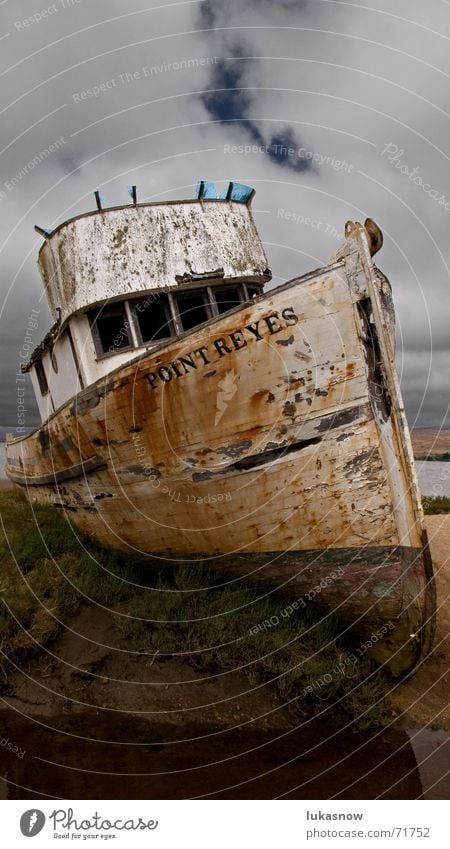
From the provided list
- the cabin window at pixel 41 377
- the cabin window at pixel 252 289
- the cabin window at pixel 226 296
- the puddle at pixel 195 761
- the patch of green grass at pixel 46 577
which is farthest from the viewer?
the cabin window at pixel 41 377

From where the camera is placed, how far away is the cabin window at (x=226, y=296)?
6.09 metres

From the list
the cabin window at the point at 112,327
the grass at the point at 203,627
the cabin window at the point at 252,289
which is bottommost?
the grass at the point at 203,627

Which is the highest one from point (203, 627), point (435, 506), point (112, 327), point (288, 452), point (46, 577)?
point (112, 327)

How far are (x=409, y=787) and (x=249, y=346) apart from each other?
119 inches

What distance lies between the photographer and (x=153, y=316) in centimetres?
629

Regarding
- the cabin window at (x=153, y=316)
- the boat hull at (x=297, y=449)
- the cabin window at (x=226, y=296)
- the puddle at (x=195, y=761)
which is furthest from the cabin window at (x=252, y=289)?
the puddle at (x=195, y=761)

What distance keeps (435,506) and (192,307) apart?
1001 centimetres

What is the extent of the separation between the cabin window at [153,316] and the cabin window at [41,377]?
239 centimetres

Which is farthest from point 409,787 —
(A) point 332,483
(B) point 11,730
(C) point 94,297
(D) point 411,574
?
(C) point 94,297

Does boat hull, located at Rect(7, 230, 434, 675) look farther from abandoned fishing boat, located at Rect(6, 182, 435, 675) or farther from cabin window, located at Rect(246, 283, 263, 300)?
cabin window, located at Rect(246, 283, 263, 300)
